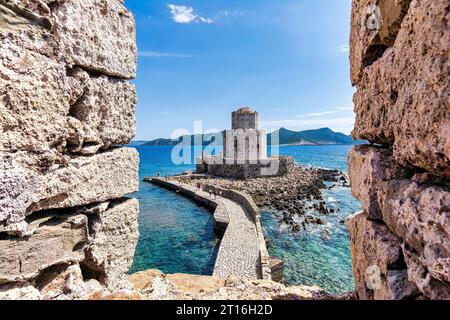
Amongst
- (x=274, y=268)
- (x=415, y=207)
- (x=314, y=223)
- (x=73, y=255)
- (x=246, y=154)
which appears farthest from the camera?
(x=246, y=154)

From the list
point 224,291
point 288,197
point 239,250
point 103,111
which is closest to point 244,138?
point 288,197

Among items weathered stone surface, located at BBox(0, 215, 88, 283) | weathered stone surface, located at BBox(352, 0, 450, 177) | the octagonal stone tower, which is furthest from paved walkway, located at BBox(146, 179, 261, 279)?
the octagonal stone tower

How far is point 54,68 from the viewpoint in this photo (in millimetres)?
1914

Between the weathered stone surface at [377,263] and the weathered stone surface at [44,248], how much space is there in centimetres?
227

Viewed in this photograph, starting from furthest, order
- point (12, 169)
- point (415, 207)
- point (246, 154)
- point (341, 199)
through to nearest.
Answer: point (246, 154)
point (341, 199)
point (12, 169)
point (415, 207)

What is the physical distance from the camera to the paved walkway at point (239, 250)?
1077 centimetres

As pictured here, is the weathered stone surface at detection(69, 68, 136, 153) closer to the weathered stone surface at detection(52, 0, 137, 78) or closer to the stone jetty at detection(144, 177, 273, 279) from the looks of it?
the weathered stone surface at detection(52, 0, 137, 78)

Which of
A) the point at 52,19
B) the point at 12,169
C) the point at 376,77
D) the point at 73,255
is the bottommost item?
the point at 73,255

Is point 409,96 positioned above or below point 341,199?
above

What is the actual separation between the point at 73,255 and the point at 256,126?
120 ft

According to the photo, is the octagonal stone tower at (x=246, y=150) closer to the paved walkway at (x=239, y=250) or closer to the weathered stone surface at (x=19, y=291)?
the paved walkway at (x=239, y=250)

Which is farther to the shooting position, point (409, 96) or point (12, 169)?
point (12, 169)
